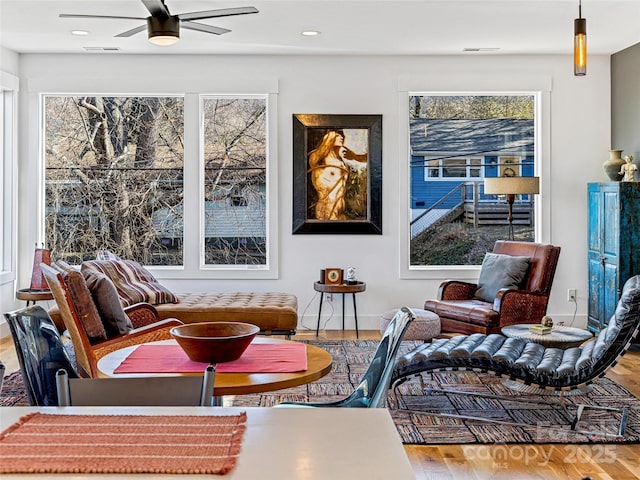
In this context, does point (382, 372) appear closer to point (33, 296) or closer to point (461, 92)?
point (33, 296)

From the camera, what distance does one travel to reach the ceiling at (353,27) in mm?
5047

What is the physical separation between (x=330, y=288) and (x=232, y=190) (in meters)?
1.51

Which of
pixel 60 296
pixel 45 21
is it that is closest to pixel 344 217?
pixel 45 21

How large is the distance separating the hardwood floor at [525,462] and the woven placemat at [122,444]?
194cm

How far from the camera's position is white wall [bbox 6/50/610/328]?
6809mm

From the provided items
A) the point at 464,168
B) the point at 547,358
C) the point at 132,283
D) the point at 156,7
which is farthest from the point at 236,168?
the point at 547,358

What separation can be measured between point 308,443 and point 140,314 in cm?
358

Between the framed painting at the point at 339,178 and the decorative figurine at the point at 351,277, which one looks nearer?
the decorative figurine at the point at 351,277

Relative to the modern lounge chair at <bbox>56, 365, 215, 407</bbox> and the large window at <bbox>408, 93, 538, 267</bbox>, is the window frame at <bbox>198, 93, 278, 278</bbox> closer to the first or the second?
the large window at <bbox>408, 93, 538, 267</bbox>

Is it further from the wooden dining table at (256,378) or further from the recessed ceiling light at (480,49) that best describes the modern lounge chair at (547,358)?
the recessed ceiling light at (480,49)

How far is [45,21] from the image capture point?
18.0ft

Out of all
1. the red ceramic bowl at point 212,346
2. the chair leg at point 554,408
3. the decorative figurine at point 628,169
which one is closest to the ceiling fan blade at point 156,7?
the red ceramic bowl at point 212,346

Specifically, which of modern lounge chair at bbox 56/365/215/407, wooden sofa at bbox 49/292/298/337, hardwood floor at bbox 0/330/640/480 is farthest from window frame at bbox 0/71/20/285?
modern lounge chair at bbox 56/365/215/407

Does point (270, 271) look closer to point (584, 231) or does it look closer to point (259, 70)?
point (259, 70)
